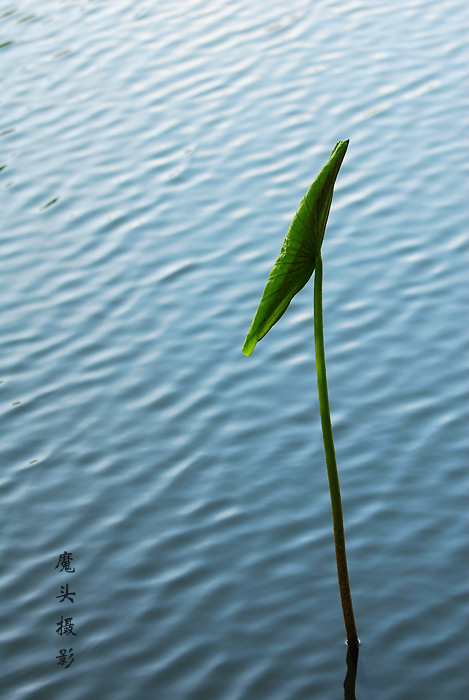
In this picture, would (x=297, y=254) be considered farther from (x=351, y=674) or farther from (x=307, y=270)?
(x=351, y=674)

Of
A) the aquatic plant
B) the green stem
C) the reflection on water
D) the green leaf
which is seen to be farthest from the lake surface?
the green leaf

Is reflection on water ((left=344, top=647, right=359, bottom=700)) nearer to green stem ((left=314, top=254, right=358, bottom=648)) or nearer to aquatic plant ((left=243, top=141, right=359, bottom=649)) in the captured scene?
green stem ((left=314, top=254, right=358, bottom=648))

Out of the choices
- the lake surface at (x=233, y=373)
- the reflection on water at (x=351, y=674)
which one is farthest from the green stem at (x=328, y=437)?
the lake surface at (x=233, y=373)

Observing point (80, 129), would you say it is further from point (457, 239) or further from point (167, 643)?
point (167, 643)

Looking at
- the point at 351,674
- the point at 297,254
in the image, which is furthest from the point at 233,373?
the point at 297,254

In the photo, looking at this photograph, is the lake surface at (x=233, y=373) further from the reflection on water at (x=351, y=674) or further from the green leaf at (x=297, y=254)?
the green leaf at (x=297, y=254)

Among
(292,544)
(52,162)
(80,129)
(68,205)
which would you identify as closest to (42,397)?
(292,544)
